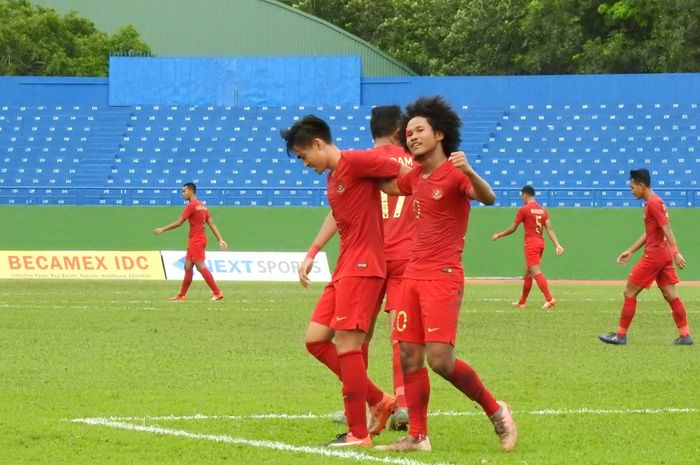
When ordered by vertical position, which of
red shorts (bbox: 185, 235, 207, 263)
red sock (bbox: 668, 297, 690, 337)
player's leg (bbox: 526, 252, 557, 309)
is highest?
red sock (bbox: 668, 297, 690, 337)

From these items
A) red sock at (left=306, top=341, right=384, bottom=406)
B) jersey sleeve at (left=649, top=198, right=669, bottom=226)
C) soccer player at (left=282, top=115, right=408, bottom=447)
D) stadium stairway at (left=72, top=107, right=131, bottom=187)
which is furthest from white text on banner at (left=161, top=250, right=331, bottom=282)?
soccer player at (left=282, top=115, right=408, bottom=447)

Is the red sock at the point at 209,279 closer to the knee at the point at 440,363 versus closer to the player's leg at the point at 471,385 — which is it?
the player's leg at the point at 471,385

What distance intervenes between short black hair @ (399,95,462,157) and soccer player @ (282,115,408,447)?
40 centimetres

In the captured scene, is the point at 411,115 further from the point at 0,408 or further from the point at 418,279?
the point at 0,408

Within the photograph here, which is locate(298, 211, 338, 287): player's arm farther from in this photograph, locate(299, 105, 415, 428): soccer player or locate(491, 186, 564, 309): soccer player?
locate(491, 186, 564, 309): soccer player

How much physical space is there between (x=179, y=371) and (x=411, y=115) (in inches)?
225

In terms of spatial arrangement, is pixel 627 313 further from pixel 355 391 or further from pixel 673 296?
pixel 355 391

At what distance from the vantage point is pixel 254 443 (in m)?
9.16

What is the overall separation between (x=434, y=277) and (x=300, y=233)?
29.4 m

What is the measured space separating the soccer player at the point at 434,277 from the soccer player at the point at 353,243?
27 centimetres

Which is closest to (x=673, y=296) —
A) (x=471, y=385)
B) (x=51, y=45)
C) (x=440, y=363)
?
(x=471, y=385)

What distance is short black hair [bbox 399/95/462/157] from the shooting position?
8906mm

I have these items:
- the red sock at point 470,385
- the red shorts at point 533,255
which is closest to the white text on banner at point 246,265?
the red shorts at point 533,255

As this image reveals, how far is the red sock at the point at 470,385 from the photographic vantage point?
29.1ft
